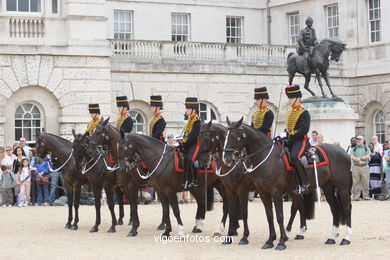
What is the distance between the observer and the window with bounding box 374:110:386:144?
110 ft

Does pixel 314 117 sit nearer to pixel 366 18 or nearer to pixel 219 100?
pixel 219 100

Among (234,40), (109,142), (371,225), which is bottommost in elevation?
(371,225)

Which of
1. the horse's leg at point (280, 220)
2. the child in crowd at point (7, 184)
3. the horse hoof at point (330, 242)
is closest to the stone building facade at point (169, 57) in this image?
the child in crowd at point (7, 184)

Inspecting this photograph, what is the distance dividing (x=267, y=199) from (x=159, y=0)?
22.3 metres

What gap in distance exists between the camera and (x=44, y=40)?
89.1ft

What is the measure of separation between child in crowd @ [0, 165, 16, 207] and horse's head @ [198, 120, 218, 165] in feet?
36.9

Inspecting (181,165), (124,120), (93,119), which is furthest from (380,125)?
(181,165)

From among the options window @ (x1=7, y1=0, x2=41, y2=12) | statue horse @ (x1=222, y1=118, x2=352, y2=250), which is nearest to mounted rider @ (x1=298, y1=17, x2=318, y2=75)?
window @ (x1=7, y1=0, x2=41, y2=12)

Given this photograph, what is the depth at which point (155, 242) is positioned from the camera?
1523 centimetres

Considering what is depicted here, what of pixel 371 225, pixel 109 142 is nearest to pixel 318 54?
pixel 371 225

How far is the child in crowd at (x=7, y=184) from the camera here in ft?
80.1

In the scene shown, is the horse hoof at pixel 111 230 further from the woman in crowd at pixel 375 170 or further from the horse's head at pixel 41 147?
the woman in crowd at pixel 375 170

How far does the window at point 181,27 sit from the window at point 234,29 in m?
2.02

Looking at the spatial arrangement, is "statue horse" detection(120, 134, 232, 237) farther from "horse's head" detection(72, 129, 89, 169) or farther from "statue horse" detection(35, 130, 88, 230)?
"statue horse" detection(35, 130, 88, 230)
